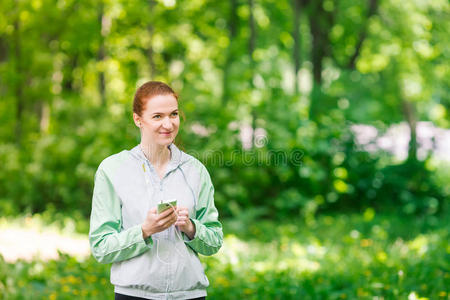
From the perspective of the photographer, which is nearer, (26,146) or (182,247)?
(182,247)

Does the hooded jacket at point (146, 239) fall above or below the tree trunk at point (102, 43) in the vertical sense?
below

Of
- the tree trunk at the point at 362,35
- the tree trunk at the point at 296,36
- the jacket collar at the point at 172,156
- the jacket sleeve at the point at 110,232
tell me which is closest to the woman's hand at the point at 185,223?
the jacket sleeve at the point at 110,232

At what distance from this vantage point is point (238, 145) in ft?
30.1

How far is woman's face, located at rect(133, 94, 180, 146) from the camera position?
7.45ft

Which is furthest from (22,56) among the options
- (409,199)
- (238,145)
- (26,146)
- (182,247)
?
(182,247)

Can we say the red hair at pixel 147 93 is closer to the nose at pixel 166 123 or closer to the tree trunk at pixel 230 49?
the nose at pixel 166 123

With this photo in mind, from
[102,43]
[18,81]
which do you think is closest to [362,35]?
[102,43]

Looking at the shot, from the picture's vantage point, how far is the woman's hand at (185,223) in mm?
2137

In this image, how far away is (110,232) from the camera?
7.34 ft

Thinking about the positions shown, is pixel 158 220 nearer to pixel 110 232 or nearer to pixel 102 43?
pixel 110 232

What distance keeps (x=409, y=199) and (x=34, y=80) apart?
7644 millimetres

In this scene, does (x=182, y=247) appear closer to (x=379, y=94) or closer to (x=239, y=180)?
(x=239, y=180)

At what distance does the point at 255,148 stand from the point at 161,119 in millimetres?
6980

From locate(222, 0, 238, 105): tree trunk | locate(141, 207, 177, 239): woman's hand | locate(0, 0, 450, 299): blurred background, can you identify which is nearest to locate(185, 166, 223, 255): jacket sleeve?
locate(141, 207, 177, 239): woman's hand
